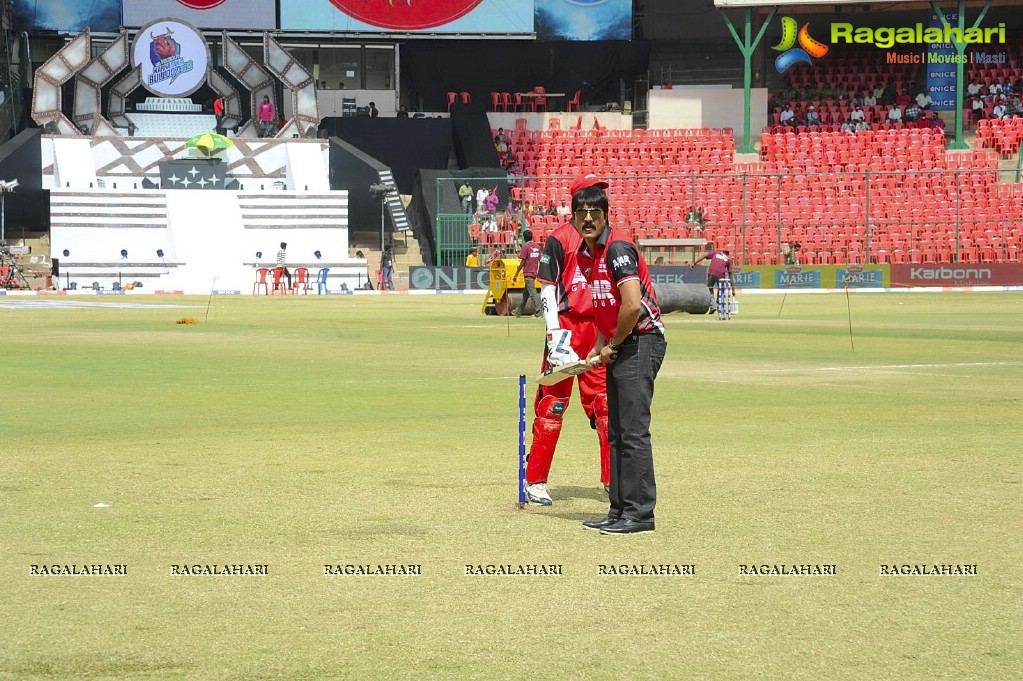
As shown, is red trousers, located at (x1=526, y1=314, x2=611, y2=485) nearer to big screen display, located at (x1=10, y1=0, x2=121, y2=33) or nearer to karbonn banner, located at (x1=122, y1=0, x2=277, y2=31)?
karbonn banner, located at (x1=122, y1=0, x2=277, y2=31)

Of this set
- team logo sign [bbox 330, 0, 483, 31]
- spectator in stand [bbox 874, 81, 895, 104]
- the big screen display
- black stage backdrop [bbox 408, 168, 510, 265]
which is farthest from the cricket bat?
spectator in stand [bbox 874, 81, 895, 104]

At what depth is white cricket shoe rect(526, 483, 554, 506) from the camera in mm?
8555

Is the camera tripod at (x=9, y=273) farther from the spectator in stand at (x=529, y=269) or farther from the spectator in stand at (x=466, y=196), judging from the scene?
the spectator in stand at (x=529, y=269)

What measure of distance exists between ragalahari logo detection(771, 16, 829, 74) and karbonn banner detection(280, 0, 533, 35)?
12219 mm

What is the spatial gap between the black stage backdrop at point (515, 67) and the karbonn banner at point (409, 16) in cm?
300

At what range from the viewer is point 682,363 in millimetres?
20016

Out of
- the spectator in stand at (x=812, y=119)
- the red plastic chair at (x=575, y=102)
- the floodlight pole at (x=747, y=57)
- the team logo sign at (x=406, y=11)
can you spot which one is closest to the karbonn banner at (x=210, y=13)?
the team logo sign at (x=406, y=11)

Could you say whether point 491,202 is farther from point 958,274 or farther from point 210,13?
point 958,274

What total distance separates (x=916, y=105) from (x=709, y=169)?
12.5m

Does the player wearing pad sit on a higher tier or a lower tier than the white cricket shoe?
higher

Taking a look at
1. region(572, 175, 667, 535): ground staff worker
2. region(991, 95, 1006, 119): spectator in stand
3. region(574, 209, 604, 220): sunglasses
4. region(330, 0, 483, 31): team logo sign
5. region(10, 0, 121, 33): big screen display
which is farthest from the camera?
region(330, 0, 483, 31): team logo sign

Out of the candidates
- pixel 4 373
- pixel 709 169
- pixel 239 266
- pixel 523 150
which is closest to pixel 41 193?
pixel 239 266

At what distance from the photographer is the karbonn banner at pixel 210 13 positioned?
6481 cm

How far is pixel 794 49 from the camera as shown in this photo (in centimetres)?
6625
